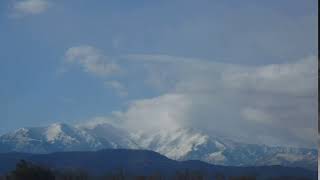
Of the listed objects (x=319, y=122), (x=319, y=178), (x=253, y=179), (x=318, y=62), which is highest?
(x=253, y=179)

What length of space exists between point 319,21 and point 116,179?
182436 mm

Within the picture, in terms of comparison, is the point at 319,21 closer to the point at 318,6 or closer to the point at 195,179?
the point at 318,6

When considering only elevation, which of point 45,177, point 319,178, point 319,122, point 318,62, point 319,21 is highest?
point 45,177

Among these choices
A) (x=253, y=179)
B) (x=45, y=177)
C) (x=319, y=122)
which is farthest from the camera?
(x=253, y=179)

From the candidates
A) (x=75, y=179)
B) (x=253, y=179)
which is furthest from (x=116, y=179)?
(x=253, y=179)

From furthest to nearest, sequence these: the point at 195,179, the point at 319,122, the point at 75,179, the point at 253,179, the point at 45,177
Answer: the point at 195,179 < the point at 75,179 < the point at 253,179 < the point at 45,177 < the point at 319,122

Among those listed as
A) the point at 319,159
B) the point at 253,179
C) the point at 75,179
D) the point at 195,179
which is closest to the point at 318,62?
the point at 319,159

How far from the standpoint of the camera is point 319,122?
18594 mm

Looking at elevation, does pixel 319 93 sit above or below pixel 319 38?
below

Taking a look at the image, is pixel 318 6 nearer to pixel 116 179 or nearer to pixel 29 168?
pixel 29 168

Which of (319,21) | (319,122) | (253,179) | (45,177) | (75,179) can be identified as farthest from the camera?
(75,179)

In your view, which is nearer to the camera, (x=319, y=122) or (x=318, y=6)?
(x=319, y=122)

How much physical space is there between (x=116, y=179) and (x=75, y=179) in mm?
47815

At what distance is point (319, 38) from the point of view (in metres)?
20.2
